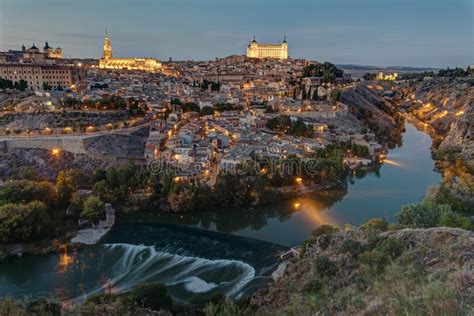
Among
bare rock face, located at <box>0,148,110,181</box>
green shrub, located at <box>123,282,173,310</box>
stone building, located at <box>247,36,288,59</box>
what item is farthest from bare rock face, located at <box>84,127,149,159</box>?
stone building, located at <box>247,36,288,59</box>

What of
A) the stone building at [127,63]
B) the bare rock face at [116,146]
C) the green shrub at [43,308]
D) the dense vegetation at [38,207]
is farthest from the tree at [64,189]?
the stone building at [127,63]

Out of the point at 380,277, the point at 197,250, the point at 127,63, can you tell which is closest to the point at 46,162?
the point at 197,250

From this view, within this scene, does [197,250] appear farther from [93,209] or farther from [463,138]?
[463,138]

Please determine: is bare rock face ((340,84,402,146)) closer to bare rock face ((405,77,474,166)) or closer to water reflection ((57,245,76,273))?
bare rock face ((405,77,474,166))

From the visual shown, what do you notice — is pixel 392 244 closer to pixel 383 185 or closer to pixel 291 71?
pixel 383 185

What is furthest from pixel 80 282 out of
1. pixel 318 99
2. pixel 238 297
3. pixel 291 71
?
pixel 291 71
